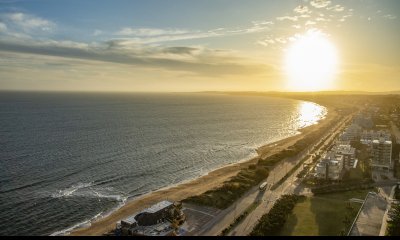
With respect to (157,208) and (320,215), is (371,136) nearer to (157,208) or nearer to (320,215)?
(320,215)

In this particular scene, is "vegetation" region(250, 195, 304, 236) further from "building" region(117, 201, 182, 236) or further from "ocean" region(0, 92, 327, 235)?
"ocean" region(0, 92, 327, 235)

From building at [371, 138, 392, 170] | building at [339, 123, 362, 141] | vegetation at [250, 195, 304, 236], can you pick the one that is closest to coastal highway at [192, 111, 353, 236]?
vegetation at [250, 195, 304, 236]

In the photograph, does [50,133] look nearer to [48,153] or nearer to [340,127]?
[48,153]

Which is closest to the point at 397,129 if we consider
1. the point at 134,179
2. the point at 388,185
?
the point at 388,185

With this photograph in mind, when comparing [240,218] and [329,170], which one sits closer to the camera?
[240,218]

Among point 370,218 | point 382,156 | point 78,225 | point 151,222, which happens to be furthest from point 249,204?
point 382,156
